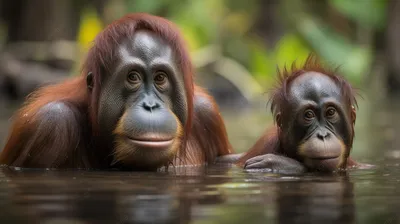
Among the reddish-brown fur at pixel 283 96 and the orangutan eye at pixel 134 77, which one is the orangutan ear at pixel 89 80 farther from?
the reddish-brown fur at pixel 283 96

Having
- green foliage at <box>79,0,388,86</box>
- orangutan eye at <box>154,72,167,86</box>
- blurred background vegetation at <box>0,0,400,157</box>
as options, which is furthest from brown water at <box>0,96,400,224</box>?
green foliage at <box>79,0,388,86</box>

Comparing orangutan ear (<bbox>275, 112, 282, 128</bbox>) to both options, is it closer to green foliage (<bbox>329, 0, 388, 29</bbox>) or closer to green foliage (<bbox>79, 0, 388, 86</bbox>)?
green foliage (<bbox>79, 0, 388, 86</bbox>)

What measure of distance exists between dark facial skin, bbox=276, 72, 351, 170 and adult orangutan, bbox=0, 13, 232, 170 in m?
0.56

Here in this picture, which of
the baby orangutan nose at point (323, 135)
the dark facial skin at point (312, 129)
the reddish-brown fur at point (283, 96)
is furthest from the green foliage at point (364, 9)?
the baby orangutan nose at point (323, 135)

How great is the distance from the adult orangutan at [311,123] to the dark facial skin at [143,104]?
0.58 meters

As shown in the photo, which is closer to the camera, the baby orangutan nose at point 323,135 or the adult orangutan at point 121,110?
the adult orangutan at point 121,110

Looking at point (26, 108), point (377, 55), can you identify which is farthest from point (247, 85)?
point (26, 108)

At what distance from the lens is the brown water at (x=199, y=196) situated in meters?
3.00

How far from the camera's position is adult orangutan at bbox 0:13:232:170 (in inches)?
178

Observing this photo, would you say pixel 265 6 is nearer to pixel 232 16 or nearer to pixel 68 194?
pixel 232 16

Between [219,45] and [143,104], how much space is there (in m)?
11.9

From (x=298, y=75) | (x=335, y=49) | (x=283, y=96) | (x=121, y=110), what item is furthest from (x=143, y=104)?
(x=335, y=49)

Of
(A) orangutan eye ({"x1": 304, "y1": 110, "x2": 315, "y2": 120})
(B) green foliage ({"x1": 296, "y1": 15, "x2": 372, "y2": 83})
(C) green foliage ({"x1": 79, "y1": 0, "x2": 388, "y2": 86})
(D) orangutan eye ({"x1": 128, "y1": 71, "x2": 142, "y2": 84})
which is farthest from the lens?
(B) green foliage ({"x1": 296, "y1": 15, "x2": 372, "y2": 83})

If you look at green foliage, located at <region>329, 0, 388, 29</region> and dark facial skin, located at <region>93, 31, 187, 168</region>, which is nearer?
dark facial skin, located at <region>93, 31, 187, 168</region>
